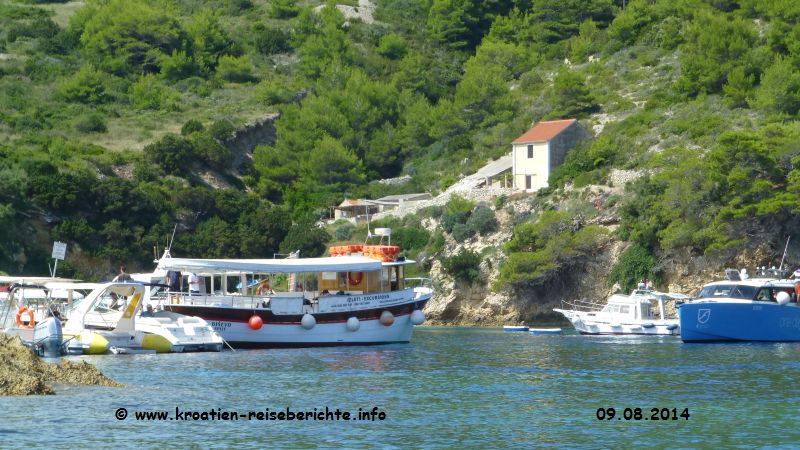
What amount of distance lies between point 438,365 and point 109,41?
73.0 m

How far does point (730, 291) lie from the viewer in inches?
1938

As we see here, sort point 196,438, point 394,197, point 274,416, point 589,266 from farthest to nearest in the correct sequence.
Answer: point 394,197, point 589,266, point 274,416, point 196,438

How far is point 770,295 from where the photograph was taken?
4950 centimetres

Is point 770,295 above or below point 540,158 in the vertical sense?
below

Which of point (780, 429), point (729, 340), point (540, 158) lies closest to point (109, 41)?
point (540, 158)

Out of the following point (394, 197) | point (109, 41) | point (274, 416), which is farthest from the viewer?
point (109, 41)

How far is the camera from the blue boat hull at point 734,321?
4862 centimetres

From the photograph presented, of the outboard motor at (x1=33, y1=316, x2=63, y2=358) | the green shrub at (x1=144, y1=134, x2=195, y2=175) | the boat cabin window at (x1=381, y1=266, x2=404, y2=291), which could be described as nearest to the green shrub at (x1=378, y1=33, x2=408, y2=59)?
the green shrub at (x1=144, y1=134, x2=195, y2=175)

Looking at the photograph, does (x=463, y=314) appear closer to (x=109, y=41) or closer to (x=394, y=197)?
(x=394, y=197)

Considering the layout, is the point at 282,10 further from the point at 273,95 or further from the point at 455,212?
the point at 455,212

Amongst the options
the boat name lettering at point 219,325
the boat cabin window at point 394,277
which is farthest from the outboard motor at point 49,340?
the boat cabin window at point 394,277

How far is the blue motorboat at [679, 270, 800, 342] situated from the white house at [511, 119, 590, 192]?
1183 inches

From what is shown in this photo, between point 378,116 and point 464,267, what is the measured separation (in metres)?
27.8

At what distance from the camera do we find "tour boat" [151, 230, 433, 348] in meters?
46.2
